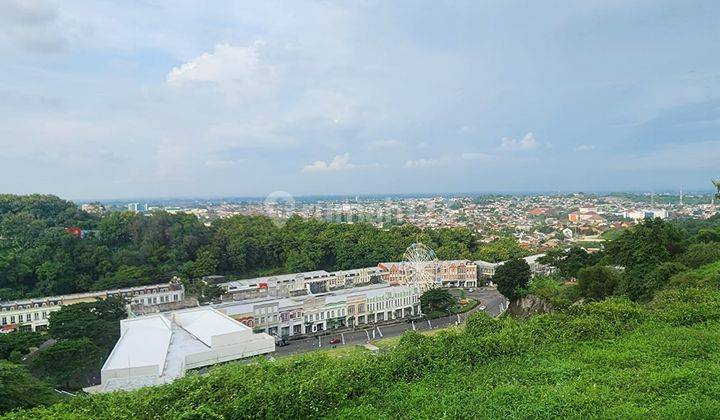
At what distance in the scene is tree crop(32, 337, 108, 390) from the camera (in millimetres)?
13617

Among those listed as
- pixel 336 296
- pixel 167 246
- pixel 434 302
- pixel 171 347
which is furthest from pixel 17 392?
pixel 167 246

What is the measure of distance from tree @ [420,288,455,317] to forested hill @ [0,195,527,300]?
366 inches

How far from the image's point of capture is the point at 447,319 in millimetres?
22938

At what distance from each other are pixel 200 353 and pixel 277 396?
28.1 feet

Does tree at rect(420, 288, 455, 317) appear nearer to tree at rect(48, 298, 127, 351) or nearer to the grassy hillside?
tree at rect(48, 298, 127, 351)

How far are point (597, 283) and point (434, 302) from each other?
9897 mm

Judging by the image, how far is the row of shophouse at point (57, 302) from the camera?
2111cm

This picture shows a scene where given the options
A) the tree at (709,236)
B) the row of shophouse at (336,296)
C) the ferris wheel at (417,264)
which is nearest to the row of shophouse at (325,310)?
the row of shophouse at (336,296)

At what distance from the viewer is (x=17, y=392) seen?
A: 24.6 ft

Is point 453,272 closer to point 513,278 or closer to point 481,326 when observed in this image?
point 513,278

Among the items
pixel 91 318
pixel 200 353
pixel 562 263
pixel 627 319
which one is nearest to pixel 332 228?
pixel 562 263

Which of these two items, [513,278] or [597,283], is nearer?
[597,283]

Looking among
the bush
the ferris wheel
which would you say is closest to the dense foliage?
the bush

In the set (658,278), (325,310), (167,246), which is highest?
(658,278)
